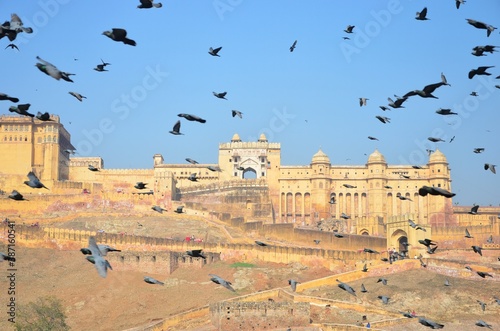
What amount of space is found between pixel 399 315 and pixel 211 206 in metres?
38.9

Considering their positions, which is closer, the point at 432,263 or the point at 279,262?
the point at 432,263

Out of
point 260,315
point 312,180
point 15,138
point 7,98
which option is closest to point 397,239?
point 312,180

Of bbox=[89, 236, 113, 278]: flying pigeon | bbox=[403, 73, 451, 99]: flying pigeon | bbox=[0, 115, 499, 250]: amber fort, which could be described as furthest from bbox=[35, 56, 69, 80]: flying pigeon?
bbox=[0, 115, 499, 250]: amber fort

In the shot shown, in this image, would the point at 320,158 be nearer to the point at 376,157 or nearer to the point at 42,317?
the point at 376,157

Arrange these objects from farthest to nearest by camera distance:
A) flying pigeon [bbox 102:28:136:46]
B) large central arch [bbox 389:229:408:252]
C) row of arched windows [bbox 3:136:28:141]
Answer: row of arched windows [bbox 3:136:28:141]
large central arch [bbox 389:229:408:252]
flying pigeon [bbox 102:28:136:46]

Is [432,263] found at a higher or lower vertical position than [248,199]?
lower

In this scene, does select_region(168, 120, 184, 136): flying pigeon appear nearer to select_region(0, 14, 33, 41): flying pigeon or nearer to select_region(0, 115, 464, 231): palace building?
select_region(0, 14, 33, 41): flying pigeon

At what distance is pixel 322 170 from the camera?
82.9 m

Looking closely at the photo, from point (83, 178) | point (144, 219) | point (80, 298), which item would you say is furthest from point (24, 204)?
point (80, 298)

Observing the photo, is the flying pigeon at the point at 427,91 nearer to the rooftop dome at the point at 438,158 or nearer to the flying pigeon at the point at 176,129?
the flying pigeon at the point at 176,129

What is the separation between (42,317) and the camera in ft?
138

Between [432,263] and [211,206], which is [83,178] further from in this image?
[432,263]

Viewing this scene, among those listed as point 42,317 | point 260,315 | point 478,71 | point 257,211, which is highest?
point 478,71

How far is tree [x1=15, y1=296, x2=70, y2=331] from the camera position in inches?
1613
